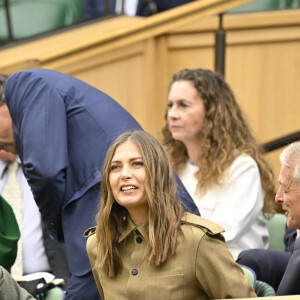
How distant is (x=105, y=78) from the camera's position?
518 cm

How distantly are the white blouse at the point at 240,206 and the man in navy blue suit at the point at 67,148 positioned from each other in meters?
0.71

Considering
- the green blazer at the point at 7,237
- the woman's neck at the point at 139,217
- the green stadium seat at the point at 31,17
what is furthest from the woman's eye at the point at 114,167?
the green stadium seat at the point at 31,17

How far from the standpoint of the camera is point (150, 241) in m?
2.49

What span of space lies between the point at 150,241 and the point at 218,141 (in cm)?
148

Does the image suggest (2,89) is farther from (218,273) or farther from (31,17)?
(31,17)

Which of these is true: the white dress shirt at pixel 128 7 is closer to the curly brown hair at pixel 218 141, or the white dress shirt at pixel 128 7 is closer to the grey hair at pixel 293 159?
A: the curly brown hair at pixel 218 141

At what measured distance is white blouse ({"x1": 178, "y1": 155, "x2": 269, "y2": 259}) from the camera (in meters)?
3.67

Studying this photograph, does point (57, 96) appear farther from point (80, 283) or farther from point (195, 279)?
point (195, 279)

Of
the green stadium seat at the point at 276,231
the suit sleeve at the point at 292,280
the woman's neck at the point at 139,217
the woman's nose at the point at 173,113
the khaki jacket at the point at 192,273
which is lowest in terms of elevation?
the green stadium seat at the point at 276,231

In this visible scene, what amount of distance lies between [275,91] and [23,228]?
2.51m

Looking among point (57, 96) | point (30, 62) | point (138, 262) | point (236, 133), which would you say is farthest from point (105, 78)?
point (138, 262)

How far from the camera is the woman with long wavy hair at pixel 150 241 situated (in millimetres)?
2467

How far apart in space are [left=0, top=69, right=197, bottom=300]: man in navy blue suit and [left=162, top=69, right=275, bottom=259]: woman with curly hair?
753 mm

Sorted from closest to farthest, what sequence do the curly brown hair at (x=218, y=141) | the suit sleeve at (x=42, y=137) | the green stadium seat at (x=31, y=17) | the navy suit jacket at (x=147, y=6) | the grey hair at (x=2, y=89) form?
the suit sleeve at (x=42, y=137), the grey hair at (x=2, y=89), the curly brown hair at (x=218, y=141), the green stadium seat at (x=31, y=17), the navy suit jacket at (x=147, y=6)
